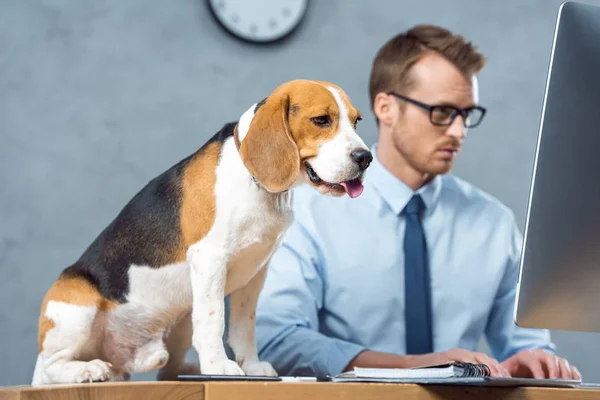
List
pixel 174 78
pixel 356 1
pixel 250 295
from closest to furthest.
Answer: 1. pixel 250 295
2. pixel 174 78
3. pixel 356 1

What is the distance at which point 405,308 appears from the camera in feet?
5.75

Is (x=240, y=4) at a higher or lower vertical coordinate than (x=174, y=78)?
higher

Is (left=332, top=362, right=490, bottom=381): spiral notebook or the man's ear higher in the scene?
the man's ear

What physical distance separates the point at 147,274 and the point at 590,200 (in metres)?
0.53

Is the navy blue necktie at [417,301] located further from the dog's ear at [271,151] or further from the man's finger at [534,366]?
the dog's ear at [271,151]

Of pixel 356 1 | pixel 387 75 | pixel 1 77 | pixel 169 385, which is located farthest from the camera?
pixel 356 1

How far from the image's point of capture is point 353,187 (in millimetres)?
896

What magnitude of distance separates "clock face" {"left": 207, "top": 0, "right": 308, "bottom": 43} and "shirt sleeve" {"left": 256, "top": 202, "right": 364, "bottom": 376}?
2.53ft

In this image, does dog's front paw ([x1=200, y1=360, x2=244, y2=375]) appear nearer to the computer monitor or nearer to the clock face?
the computer monitor

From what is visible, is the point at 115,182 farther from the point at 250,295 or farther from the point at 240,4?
the point at 250,295

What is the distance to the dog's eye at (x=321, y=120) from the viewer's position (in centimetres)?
91

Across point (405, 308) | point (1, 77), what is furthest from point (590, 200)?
point (1, 77)

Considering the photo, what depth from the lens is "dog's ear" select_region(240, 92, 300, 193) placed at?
2.89 feet

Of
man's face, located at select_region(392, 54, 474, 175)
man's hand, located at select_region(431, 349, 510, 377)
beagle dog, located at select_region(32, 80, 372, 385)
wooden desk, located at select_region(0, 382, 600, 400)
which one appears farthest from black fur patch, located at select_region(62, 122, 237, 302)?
man's face, located at select_region(392, 54, 474, 175)
